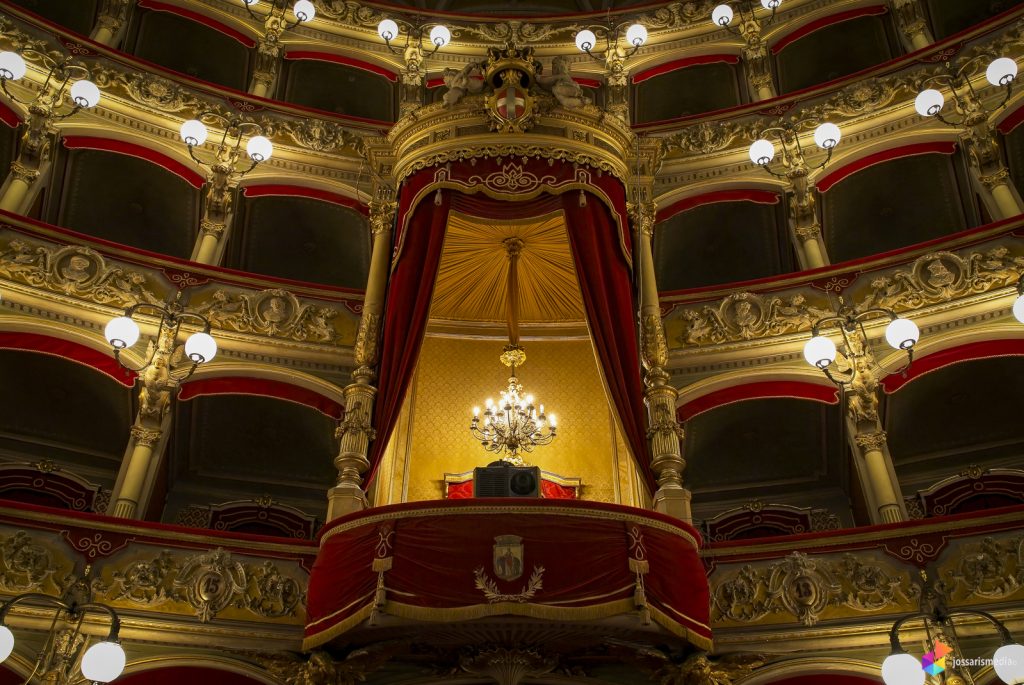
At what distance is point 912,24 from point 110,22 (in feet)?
40.6

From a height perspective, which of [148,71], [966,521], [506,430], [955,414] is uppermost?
[148,71]

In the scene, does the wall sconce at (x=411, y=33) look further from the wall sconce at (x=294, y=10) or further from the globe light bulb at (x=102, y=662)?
the globe light bulb at (x=102, y=662)

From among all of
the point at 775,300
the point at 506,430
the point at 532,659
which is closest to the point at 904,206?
the point at 775,300

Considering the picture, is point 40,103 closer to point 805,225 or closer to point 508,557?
point 508,557

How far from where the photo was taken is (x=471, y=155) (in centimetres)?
882

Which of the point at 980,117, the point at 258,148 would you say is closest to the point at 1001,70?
the point at 980,117

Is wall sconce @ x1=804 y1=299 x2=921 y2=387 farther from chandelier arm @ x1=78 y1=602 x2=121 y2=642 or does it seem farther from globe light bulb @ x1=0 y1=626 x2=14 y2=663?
globe light bulb @ x1=0 y1=626 x2=14 y2=663

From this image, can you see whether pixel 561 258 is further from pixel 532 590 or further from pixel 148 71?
pixel 148 71

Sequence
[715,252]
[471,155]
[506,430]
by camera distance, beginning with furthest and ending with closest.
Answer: [715,252]
[471,155]
[506,430]

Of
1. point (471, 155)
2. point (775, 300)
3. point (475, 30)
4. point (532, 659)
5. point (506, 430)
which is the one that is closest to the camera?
point (532, 659)

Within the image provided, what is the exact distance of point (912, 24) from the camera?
531 inches

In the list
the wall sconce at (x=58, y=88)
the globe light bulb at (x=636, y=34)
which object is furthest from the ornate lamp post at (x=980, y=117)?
→ the wall sconce at (x=58, y=88)

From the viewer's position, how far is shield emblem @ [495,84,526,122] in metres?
8.88

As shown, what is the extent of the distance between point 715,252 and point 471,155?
5.62 metres
